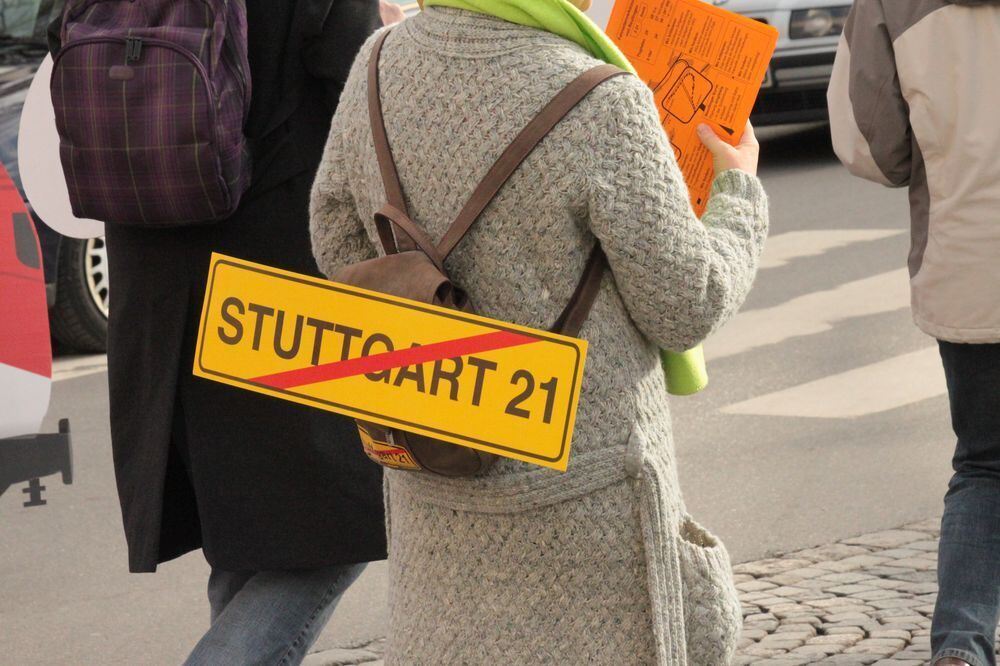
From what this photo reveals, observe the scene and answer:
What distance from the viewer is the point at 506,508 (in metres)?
2.20

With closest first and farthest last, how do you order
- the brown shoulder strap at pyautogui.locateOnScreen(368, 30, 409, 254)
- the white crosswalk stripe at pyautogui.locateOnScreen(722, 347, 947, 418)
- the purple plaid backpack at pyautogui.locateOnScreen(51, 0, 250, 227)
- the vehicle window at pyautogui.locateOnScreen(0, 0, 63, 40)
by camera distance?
1. the brown shoulder strap at pyautogui.locateOnScreen(368, 30, 409, 254)
2. the purple plaid backpack at pyautogui.locateOnScreen(51, 0, 250, 227)
3. the white crosswalk stripe at pyautogui.locateOnScreen(722, 347, 947, 418)
4. the vehicle window at pyautogui.locateOnScreen(0, 0, 63, 40)

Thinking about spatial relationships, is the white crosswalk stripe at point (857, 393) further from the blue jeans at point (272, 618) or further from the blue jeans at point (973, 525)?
the blue jeans at point (272, 618)

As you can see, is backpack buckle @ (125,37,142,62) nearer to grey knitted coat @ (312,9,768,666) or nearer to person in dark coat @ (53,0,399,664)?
person in dark coat @ (53,0,399,664)

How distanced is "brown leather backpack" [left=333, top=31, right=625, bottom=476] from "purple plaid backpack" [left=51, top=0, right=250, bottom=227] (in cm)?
59

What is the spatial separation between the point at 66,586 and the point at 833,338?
13.0 ft

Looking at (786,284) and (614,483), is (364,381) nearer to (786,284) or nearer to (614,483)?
(614,483)

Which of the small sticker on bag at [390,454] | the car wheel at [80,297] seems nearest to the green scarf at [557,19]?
the small sticker on bag at [390,454]

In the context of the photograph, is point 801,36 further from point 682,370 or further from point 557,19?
point 557,19

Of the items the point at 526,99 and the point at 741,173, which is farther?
the point at 741,173

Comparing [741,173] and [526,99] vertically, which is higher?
[526,99]

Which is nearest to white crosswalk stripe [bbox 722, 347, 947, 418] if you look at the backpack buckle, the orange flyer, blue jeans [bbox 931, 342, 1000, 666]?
blue jeans [bbox 931, 342, 1000, 666]

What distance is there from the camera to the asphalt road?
475 cm

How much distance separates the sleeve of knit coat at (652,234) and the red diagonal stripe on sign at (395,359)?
20cm

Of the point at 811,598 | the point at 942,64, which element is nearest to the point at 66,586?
the point at 811,598
